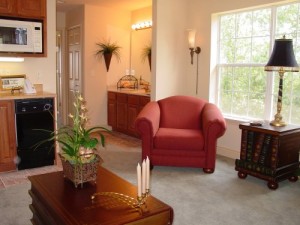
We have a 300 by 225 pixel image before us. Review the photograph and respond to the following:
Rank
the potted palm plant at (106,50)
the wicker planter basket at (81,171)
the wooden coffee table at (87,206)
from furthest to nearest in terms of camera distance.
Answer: the potted palm plant at (106,50)
the wicker planter basket at (81,171)
the wooden coffee table at (87,206)

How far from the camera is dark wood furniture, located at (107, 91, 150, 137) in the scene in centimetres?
528

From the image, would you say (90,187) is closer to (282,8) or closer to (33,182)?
(33,182)

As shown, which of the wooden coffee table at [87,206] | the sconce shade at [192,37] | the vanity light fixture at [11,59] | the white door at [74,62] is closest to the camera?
the wooden coffee table at [87,206]

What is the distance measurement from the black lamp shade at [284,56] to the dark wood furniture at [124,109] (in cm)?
228

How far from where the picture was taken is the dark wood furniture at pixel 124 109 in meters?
5.28

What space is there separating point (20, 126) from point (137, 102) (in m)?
2.15

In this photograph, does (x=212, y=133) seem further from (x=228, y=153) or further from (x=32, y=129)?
(x=32, y=129)

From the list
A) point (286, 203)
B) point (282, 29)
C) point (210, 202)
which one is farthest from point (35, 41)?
point (286, 203)

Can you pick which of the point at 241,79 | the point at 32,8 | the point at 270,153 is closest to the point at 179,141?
the point at 270,153

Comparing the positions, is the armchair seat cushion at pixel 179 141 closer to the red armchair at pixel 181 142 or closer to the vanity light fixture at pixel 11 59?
the red armchair at pixel 181 142

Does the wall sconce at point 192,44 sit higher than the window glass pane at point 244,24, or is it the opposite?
the window glass pane at point 244,24

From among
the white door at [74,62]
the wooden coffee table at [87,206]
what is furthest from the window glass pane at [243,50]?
the white door at [74,62]

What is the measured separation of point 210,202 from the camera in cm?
288

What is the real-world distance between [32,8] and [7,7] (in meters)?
0.30
